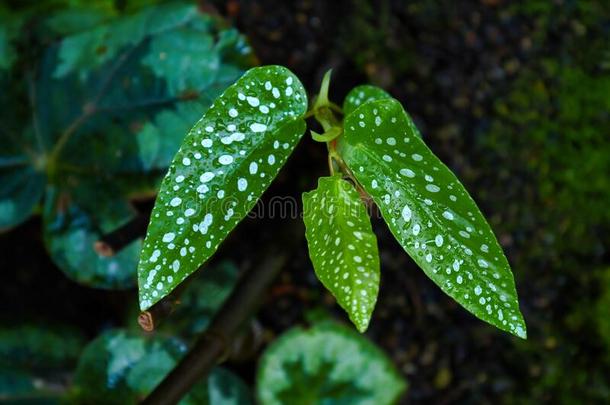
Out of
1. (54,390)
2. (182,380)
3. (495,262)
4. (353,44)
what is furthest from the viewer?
(353,44)

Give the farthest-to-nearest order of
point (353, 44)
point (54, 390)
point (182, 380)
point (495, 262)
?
point (353, 44) → point (54, 390) → point (182, 380) → point (495, 262)

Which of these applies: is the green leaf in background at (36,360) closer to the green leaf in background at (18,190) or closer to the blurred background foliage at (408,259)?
the blurred background foliage at (408,259)

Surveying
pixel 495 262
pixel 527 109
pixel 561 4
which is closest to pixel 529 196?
pixel 527 109

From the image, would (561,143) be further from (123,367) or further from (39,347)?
(39,347)

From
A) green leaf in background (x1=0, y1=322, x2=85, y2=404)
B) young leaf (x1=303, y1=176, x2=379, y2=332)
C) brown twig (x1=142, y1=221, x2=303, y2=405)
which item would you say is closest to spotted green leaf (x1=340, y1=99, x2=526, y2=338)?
young leaf (x1=303, y1=176, x2=379, y2=332)

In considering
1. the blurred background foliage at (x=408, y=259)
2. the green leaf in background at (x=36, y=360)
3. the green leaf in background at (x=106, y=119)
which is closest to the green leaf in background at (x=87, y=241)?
the green leaf in background at (x=106, y=119)

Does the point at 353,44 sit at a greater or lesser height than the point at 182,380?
greater

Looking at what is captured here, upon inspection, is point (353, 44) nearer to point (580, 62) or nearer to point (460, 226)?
point (580, 62)
